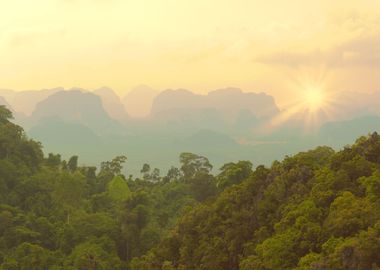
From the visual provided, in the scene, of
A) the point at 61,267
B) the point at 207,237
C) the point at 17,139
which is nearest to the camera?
the point at 207,237

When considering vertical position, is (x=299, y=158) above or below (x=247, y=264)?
above

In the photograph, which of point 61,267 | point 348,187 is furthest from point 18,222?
point 348,187

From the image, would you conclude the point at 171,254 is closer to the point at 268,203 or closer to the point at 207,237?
the point at 207,237

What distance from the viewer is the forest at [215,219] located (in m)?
19.4

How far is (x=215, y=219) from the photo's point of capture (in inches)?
1051

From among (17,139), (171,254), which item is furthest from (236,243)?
(17,139)

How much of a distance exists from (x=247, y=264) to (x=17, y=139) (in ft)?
125

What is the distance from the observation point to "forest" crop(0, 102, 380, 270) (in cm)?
1936

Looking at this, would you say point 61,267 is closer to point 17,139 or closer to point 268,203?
point 268,203

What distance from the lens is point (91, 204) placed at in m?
49.1

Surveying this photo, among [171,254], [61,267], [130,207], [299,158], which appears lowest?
[61,267]

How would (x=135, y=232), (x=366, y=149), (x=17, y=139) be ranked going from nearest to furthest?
(x=366, y=149)
(x=135, y=232)
(x=17, y=139)

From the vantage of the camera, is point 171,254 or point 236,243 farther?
point 171,254

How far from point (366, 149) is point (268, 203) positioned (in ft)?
17.9
